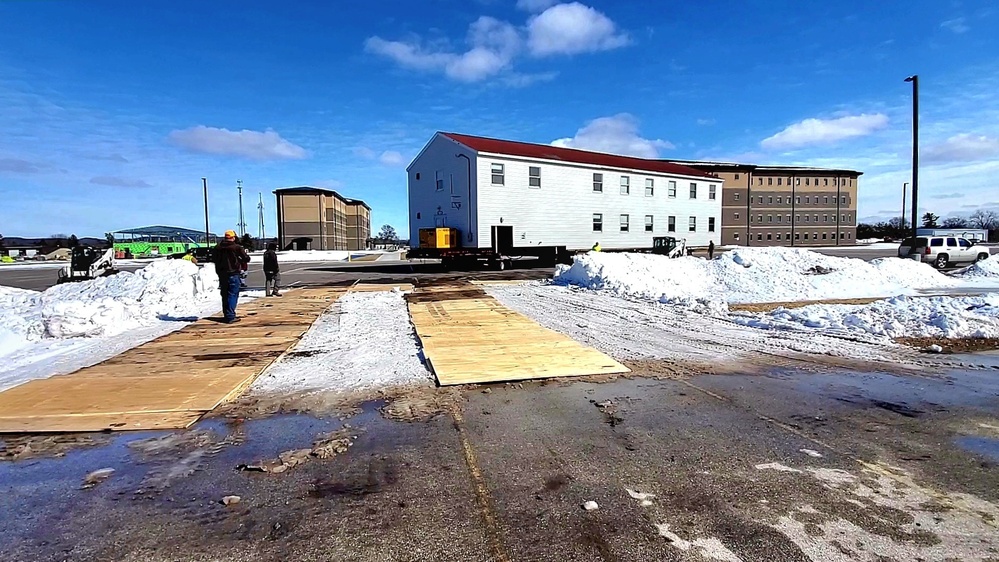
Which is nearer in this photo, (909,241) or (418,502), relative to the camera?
(418,502)

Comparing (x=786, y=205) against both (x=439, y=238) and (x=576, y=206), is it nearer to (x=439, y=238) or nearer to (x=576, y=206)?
(x=576, y=206)

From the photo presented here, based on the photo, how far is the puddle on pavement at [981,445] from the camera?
414 centimetres

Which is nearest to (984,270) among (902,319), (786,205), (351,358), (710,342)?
(902,319)

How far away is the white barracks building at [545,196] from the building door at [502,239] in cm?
6

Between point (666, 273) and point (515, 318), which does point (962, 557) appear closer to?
point (515, 318)

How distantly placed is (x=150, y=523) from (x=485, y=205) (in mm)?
24900

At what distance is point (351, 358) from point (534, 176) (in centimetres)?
2358

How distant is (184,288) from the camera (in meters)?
14.4

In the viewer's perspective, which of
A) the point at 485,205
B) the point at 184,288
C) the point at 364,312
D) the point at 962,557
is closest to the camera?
the point at 962,557

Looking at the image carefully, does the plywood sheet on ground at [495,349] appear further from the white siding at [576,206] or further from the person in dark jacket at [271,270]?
the white siding at [576,206]

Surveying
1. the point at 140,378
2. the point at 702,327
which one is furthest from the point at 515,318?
the point at 140,378

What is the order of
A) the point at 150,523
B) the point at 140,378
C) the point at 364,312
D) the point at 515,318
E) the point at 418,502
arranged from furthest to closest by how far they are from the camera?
the point at 364,312 < the point at 515,318 < the point at 140,378 < the point at 418,502 < the point at 150,523

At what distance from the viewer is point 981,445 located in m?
4.31

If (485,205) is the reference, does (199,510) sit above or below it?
below
